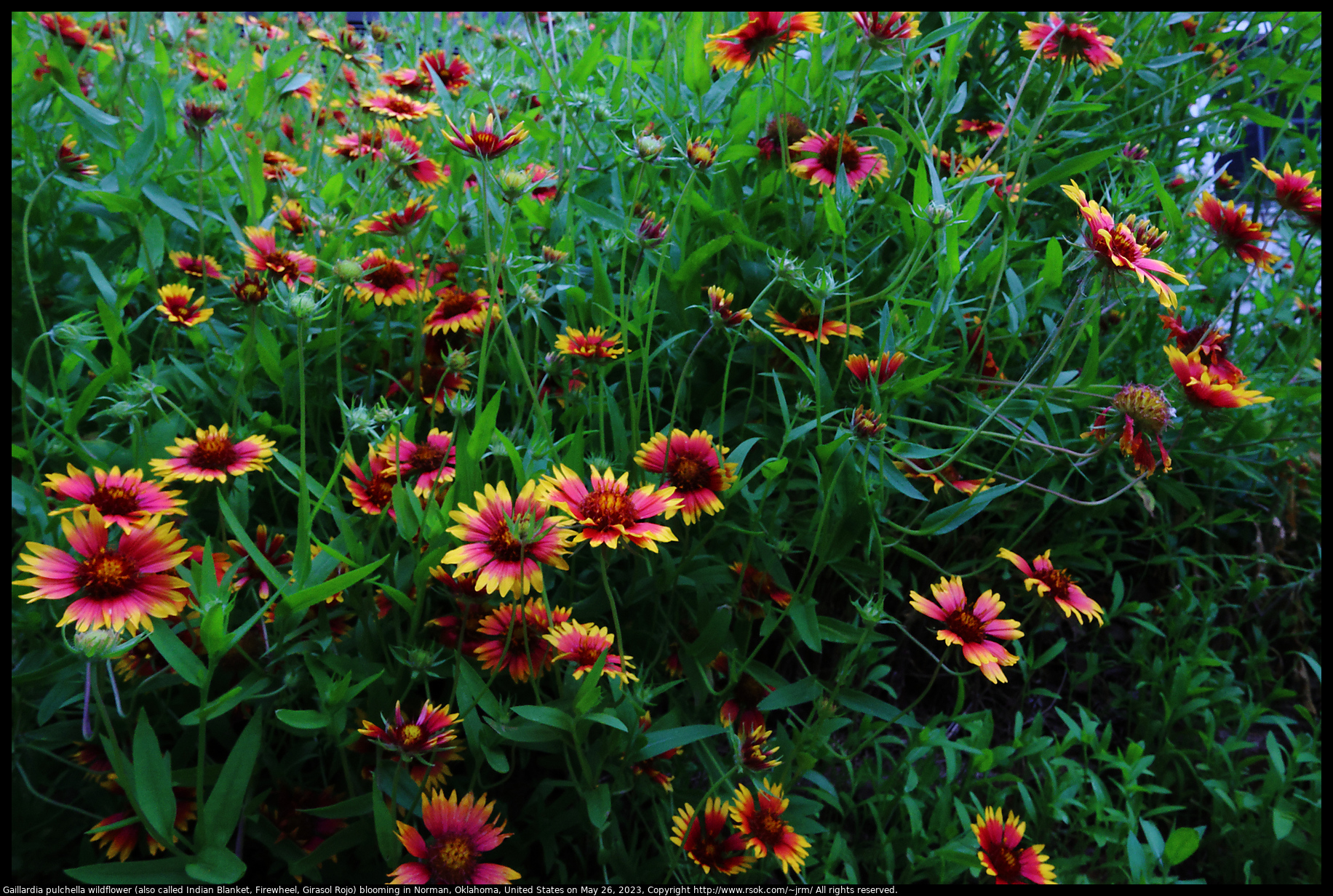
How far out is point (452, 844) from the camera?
60 centimetres

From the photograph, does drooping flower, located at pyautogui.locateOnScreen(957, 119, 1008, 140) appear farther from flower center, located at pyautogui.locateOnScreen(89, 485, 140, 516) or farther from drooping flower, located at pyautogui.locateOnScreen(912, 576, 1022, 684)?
flower center, located at pyautogui.locateOnScreen(89, 485, 140, 516)

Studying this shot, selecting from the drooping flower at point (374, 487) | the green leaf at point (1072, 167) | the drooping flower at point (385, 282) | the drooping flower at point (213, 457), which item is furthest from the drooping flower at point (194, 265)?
the green leaf at point (1072, 167)

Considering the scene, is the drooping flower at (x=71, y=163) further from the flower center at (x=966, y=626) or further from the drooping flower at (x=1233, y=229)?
the drooping flower at (x=1233, y=229)

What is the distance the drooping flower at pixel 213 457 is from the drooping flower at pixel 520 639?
0.27m

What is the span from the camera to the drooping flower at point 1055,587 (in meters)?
0.77

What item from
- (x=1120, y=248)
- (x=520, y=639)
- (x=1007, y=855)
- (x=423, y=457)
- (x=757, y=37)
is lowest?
(x=1007, y=855)

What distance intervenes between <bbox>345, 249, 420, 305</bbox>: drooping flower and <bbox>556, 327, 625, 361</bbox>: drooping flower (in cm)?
21

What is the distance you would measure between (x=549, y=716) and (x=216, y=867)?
260 mm

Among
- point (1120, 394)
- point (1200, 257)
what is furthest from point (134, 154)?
point (1200, 257)

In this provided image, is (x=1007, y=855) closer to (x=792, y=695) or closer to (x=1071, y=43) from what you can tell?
(x=792, y=695)

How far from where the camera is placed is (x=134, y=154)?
36.8 inches

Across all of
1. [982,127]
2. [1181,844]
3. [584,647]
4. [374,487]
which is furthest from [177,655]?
[982,127]

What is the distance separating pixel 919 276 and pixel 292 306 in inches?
29.2
